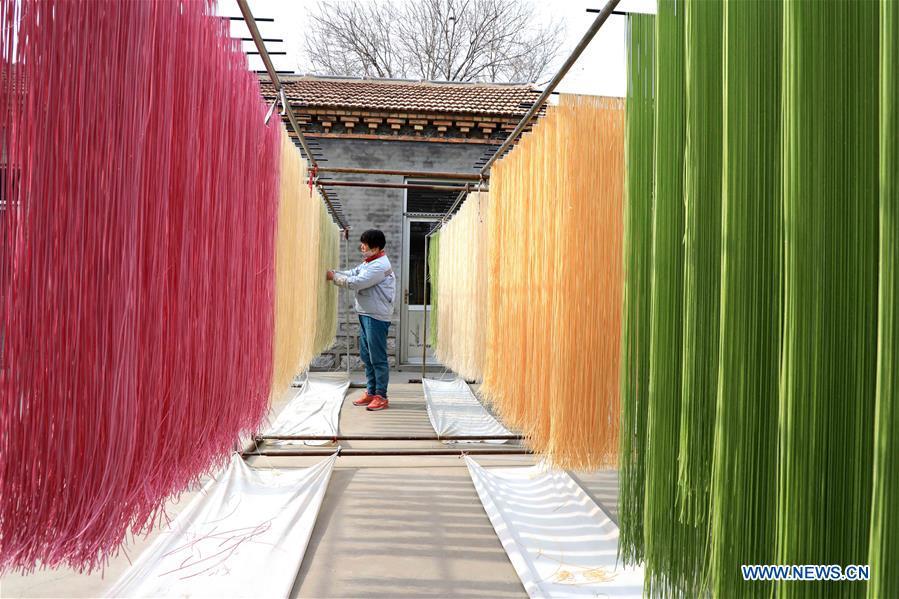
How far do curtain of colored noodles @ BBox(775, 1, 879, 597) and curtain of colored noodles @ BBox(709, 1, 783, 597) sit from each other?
0.09 meters

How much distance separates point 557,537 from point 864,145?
6.99 feet

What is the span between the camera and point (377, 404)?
5.68 metres

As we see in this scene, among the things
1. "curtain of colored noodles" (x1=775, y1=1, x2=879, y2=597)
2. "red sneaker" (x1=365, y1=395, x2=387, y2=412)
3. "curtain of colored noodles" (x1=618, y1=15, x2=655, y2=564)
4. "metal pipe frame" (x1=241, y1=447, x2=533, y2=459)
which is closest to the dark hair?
"red sneaker" (x1=365, y1=395, x2=387, y2=412)

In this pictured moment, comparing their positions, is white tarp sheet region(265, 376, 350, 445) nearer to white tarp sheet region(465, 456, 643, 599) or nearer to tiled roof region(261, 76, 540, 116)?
white tarp sheet region(465, 456, 643, 599)

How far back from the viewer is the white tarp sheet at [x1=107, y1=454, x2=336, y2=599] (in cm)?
209

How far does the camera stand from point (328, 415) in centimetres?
504

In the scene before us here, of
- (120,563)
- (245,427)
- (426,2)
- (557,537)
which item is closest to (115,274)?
(245,427)

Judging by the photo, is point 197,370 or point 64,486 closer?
point 64,486

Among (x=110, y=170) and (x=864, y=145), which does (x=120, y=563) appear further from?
(x=864, y=145)

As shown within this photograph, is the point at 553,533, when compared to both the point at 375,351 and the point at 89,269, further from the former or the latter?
the point at 375,351

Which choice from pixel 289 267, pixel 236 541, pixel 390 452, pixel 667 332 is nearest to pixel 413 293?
pixel 390 452

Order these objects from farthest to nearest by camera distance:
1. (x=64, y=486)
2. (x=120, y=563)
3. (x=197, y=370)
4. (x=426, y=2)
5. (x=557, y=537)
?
1. (x=426, y=2)
2. (x=557, y=537)
3. (x=120, y=563)
4. (x=197, y=370)
5. (x=64, y=486)

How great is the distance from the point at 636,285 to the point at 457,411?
13.9 ft

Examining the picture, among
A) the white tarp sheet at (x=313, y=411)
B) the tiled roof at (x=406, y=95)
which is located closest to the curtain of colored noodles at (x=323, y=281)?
the white tarp sheet at (x=313, y=411)
